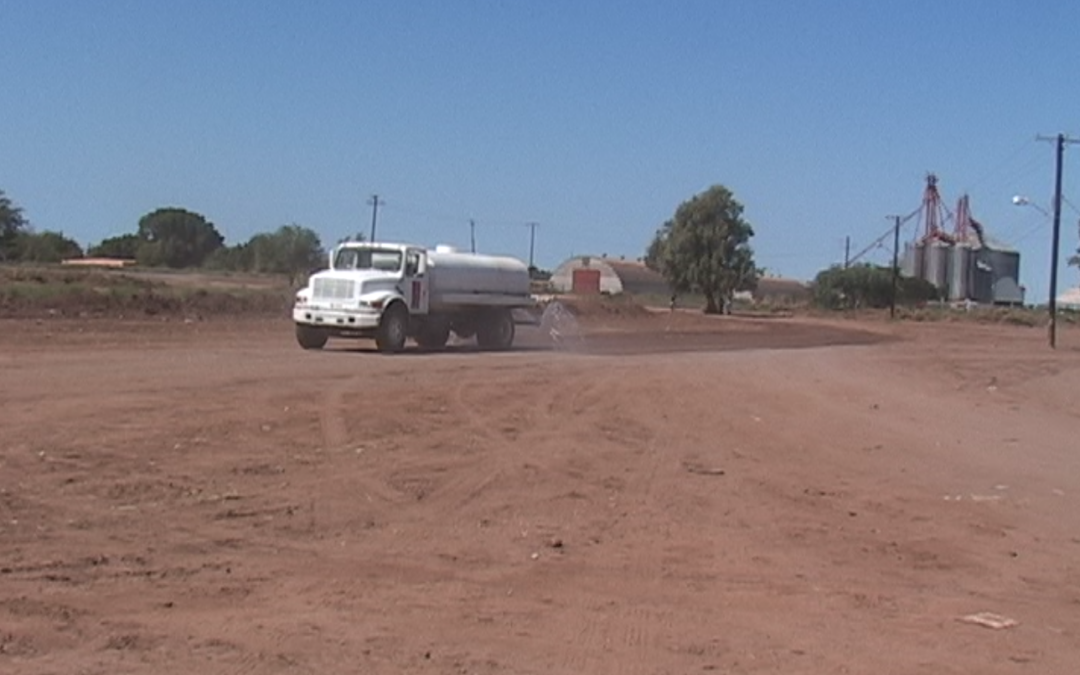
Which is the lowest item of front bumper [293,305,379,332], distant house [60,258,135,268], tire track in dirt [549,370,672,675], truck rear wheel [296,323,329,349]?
tire track in dirt [549,370,672,675]

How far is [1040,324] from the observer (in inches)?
3856

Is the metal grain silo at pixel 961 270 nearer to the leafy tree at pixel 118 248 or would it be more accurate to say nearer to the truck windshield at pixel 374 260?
the leafy tree at pixel 118 248

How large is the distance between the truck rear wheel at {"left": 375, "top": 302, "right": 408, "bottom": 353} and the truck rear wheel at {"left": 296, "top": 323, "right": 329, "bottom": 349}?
3.97 ft

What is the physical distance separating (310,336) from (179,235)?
356 feet

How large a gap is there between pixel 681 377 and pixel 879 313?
276ft

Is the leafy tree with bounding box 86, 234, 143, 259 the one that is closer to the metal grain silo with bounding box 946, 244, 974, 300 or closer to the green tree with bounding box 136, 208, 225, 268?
the green tree with bounding box 136, 208, 225, 268

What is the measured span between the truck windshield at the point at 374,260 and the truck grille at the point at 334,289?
120cm

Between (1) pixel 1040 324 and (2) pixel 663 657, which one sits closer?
(2) pixel 663 657

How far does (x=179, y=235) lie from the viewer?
456ft

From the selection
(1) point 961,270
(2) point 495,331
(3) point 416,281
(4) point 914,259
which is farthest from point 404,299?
(1) point 961,270

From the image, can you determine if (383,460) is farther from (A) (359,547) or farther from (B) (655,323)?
(B) (655,323)

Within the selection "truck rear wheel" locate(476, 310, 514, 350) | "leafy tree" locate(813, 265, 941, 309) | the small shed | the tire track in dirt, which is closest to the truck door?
"truck rear wheel" locate(476, 310, 514, 350)

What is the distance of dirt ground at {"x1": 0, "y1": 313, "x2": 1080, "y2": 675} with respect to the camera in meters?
8.45

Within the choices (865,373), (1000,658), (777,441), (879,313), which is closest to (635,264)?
(879,313)
